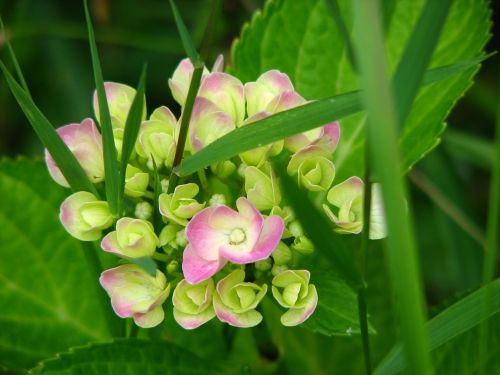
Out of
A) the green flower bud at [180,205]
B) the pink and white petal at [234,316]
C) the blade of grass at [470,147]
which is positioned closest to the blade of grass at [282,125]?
the green flower bud at [180,205]

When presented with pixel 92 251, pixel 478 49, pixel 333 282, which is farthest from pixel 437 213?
pixel 92 251

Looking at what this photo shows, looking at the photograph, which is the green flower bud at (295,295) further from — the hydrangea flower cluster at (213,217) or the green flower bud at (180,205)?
the green flower bud at (180,205)

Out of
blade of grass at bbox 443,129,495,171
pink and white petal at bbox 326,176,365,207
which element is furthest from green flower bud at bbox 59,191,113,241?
blade of grass at bbox 443,129,495,171

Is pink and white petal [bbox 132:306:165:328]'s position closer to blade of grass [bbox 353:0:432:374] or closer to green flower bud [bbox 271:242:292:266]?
green flower bud [bbox 271:242:292:266]

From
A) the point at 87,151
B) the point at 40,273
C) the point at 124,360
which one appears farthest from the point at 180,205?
the point at 40,273

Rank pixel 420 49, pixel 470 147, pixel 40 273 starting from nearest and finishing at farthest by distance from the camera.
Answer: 1. pixel 420 49
2. pixel 40 273
3. pixel 470 147

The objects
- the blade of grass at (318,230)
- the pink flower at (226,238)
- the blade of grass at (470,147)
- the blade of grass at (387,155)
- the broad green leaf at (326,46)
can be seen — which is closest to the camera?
the blade of grass at (387,155)

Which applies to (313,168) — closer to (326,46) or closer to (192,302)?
(192,302)
